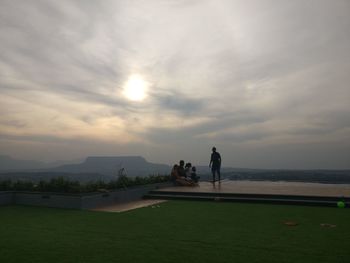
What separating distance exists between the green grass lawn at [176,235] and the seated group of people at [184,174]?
7.21m

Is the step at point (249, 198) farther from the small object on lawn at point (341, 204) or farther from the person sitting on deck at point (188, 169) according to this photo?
the person sitting on deck at point (188, 169)

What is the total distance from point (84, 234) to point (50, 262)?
6.58 ft

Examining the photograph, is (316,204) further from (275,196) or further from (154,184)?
(154,184)

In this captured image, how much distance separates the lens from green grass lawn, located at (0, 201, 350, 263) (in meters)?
5.55

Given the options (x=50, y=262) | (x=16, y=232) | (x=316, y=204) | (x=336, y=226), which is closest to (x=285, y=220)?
(x=336, y=226)

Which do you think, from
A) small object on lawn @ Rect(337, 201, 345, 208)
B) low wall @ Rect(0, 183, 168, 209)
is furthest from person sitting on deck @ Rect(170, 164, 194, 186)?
small object on lawn @ Rect(337, 201, 345, 208)

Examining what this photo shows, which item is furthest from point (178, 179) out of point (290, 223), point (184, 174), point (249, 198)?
point (290, 223)

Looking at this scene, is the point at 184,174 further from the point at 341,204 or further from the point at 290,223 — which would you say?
the point at 290,223

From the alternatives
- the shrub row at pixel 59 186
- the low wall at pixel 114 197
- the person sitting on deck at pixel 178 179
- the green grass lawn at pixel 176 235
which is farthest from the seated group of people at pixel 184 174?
the green grass lawn at pixel 176 235

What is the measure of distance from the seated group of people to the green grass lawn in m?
7.21

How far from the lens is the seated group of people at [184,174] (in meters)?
18.0

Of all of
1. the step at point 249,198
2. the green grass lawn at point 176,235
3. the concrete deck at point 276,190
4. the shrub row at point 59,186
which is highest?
the shrub row at point 59,186

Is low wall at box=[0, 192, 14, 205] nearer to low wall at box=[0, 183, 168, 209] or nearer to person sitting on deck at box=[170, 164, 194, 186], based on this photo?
low wall at box=[0, 183, 168, 209]

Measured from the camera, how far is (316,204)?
38.1ft
